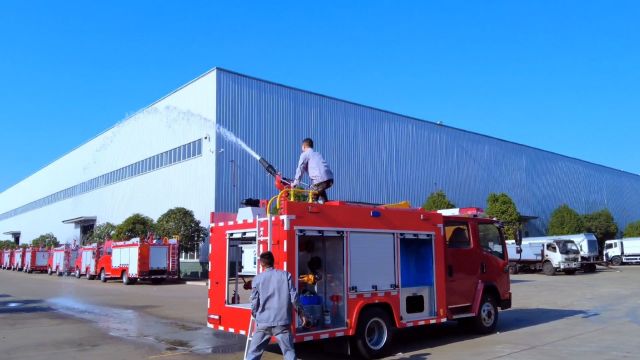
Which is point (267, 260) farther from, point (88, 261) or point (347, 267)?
point (88, 261)

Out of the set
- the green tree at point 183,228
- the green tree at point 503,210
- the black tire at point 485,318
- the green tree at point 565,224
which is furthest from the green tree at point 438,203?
the black tire at point 485,318

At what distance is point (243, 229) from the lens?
28.8ft

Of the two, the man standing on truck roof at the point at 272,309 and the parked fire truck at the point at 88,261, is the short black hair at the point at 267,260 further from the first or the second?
the parked fire truck at the point at 88,261

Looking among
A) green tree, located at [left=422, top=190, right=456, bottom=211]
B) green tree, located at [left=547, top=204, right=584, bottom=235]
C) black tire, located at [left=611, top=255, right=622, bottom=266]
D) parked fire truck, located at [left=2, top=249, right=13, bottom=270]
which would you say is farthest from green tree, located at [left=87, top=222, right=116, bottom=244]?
black tire, located at [left=611, top=255, right=622, bottom=266]

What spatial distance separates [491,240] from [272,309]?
6.94 m

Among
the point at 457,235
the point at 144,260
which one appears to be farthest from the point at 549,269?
the point at 457,235

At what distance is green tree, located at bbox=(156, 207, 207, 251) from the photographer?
34812mm

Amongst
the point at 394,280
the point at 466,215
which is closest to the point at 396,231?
the point at 394,280

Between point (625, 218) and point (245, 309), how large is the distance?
272 ft

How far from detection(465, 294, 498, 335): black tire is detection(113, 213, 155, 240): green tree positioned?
102 feet

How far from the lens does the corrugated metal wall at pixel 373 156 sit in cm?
3625

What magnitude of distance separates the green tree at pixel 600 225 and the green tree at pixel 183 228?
4240cm

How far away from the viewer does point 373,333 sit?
902 cm

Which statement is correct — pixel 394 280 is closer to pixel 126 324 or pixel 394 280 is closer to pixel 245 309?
pixel 245 309
